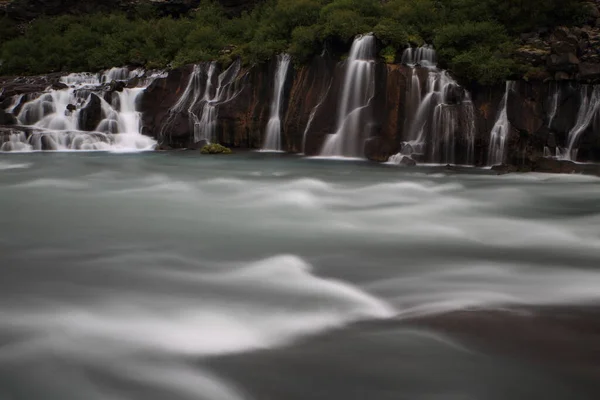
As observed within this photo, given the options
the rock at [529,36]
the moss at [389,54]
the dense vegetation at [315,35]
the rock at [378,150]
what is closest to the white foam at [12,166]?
the dense vegetation at [315,35]

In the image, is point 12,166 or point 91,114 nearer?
point 12,166

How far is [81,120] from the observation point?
21.1 metres

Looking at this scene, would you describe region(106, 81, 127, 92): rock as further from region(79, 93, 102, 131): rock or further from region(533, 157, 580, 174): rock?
region(533, 157, 580, 174): rock

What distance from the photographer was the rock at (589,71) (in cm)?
1571

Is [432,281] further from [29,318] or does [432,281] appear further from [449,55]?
[449,55]

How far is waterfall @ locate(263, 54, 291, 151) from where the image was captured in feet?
64.8

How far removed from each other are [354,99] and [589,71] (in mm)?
6304

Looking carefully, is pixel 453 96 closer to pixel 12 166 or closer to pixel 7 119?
pixel 12 166

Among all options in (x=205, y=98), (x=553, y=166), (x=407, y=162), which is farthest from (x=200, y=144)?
(x=553, y=166)

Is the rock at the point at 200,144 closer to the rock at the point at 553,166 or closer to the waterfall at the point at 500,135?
the waterfall at the point at 500,135

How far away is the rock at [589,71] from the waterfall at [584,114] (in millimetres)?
278

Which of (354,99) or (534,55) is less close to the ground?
(534,55)

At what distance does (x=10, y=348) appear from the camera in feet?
13.2

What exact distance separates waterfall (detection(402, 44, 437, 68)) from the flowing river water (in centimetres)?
830
